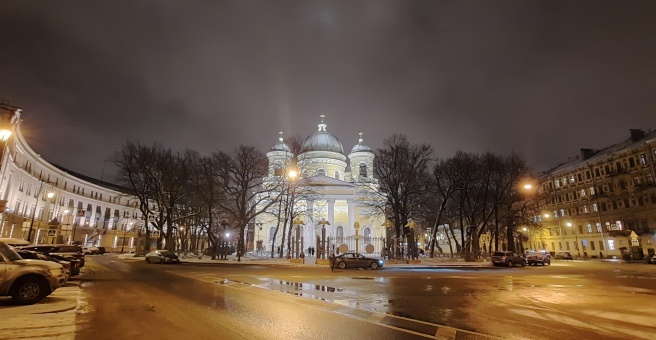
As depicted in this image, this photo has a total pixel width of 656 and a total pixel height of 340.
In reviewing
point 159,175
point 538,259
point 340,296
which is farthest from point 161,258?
point 538,259

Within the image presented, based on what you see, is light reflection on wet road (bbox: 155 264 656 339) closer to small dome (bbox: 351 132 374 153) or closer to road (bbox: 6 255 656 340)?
road (bbox: 6 255 656 340)

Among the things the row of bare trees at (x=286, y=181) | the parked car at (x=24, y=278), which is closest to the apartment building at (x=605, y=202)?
the row of bare trees at (x=286, y=181)

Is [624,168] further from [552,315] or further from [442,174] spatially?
[552,315]

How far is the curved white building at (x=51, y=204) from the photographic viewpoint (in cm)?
4300

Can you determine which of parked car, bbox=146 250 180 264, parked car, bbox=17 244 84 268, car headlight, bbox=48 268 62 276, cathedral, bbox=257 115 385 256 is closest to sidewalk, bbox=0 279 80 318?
car headlight, bbox=48 268 62 276

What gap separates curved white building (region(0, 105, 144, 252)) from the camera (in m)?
43.0

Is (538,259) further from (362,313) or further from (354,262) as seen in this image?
(362,313)

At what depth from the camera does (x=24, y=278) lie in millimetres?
10180

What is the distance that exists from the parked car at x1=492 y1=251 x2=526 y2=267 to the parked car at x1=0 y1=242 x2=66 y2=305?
35010mm

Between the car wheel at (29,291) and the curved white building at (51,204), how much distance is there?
823 inches

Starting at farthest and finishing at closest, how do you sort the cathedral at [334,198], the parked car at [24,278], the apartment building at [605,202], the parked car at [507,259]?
the cathedral at [334,198] → the apartment building at [605,202] → the parked car at [507,259] → the parked car at [24,278]

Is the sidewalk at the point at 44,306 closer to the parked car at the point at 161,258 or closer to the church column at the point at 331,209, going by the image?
the parked car at the point at 161,258

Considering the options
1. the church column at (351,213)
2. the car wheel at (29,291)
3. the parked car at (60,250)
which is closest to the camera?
the car wheel at (29,291)

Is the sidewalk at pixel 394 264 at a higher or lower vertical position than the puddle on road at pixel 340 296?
higher
